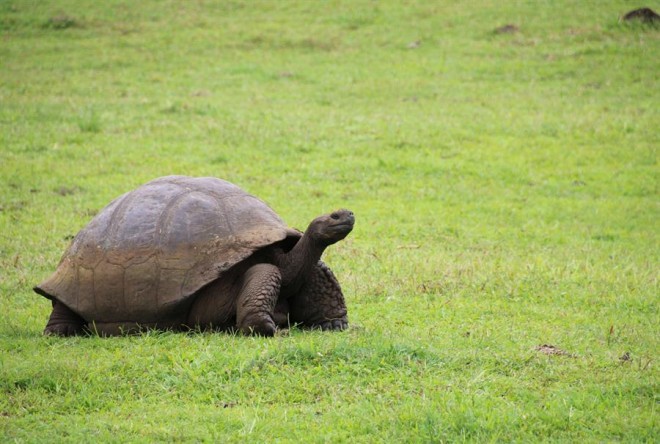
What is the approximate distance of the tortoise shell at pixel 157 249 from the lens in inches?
292

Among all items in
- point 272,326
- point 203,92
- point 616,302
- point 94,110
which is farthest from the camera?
point 203,92

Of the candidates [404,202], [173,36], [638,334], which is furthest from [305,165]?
[173,36]

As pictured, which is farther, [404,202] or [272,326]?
[404,202]

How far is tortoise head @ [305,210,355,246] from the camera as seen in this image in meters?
7.30

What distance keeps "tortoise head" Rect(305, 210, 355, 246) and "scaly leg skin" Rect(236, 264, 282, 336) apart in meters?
0.51

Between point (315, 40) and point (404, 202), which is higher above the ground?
point (315, 40)

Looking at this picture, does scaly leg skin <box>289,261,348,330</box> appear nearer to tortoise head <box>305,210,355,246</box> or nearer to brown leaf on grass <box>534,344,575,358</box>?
tortoise head <box>305,210,355,246</box>

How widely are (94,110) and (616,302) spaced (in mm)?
13612

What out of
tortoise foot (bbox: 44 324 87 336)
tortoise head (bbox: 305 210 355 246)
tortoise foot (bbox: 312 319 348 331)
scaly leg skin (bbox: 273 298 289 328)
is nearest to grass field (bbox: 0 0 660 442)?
tortoise foot (bbox: 312 319 348 331)

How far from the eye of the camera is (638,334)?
7.88 m

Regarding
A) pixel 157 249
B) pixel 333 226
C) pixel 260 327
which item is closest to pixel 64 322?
pixel 157 249

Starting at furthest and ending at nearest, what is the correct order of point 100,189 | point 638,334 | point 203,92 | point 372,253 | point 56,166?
1. point 203,92
2. point 56,166
3. point 100,189
4. point 372,253
5. point 638,334

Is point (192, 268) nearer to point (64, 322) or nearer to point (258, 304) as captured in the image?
point (258, 304)

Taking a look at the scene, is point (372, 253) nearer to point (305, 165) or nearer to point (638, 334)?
point (638, 334)
